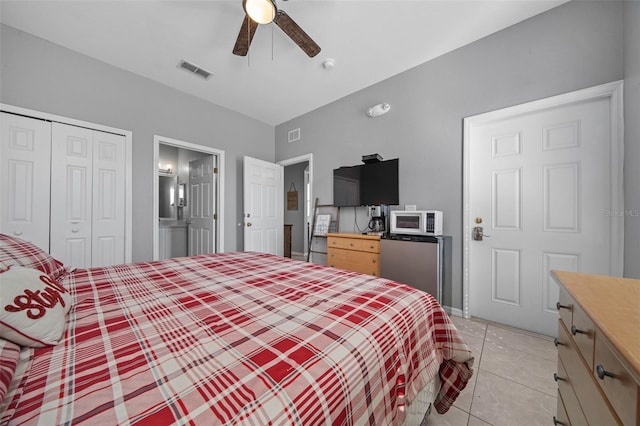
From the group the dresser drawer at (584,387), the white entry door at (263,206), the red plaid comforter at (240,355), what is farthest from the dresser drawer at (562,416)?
the white entry door at (263,206)

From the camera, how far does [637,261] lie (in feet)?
5.25

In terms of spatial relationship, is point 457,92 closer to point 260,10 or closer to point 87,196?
point 260,10

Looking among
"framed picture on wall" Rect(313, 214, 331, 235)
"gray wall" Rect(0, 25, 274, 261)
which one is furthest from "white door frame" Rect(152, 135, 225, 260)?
"framed picture on wall" Rect(313, 214, 331, 235)

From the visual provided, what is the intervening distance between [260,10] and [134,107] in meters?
2.32

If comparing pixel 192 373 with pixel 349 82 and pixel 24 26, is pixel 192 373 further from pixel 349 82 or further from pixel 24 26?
pixel 24 26

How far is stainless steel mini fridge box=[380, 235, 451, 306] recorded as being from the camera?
7.86 ft

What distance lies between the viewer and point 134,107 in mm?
3000

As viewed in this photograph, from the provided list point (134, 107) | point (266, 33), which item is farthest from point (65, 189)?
point (266, 33)

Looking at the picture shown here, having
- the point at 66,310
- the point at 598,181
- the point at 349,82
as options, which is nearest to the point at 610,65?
the point at 598,181

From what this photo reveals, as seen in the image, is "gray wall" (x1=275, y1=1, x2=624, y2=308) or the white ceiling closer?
"gray wall" (x1=275, y1=1, x2=624, y2=308)

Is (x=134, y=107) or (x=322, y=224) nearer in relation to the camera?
(x=134, y=107)

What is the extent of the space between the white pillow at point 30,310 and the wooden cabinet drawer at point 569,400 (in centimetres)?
168

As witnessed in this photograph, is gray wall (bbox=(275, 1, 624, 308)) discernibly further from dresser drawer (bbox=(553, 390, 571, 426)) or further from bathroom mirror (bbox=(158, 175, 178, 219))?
bathroom mirror (bbox=(158, 175, 178, 219))

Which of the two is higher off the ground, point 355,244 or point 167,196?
point 167,196
